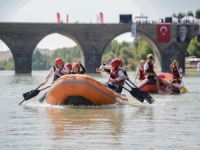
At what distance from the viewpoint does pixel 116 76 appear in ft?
80.3

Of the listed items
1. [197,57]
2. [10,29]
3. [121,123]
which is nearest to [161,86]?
[121,123]

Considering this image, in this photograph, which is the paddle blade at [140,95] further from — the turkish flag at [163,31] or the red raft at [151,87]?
the turkish flag at [163,31]

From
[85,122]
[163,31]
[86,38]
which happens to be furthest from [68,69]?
[163,31]

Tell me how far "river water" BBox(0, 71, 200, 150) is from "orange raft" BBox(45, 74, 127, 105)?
1.01 feet

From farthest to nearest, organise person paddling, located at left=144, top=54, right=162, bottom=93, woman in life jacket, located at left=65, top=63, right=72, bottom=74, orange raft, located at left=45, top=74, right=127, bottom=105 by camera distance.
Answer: person paddling, located at left=144, top=54, right=162, bottom=93 → woman in life jacket, located at left=65, top=63, right=72, bottom=74 → orange raft, located at left=45, top=74, right=127, bottom=105

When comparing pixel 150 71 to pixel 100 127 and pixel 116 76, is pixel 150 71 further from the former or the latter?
pixel 100 127

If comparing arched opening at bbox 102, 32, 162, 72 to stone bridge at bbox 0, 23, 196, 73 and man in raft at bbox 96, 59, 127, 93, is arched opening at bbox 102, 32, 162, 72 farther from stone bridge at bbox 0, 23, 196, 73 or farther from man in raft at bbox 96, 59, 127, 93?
man in raft at bbox 96, 59, 127, 93

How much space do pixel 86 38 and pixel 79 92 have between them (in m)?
67.1

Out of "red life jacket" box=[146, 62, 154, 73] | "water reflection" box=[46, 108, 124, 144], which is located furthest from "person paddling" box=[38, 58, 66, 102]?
"red life jacket" box=[146, 62, 154, 73]

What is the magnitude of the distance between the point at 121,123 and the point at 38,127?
2.18 m

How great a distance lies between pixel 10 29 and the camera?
86.8 meters

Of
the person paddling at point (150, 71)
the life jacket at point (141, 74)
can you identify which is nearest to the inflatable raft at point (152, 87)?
the person paddling at point (150, 71)

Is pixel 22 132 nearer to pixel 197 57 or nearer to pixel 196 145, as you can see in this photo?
pixel 196 145

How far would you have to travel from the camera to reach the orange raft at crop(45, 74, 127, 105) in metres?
22.4
